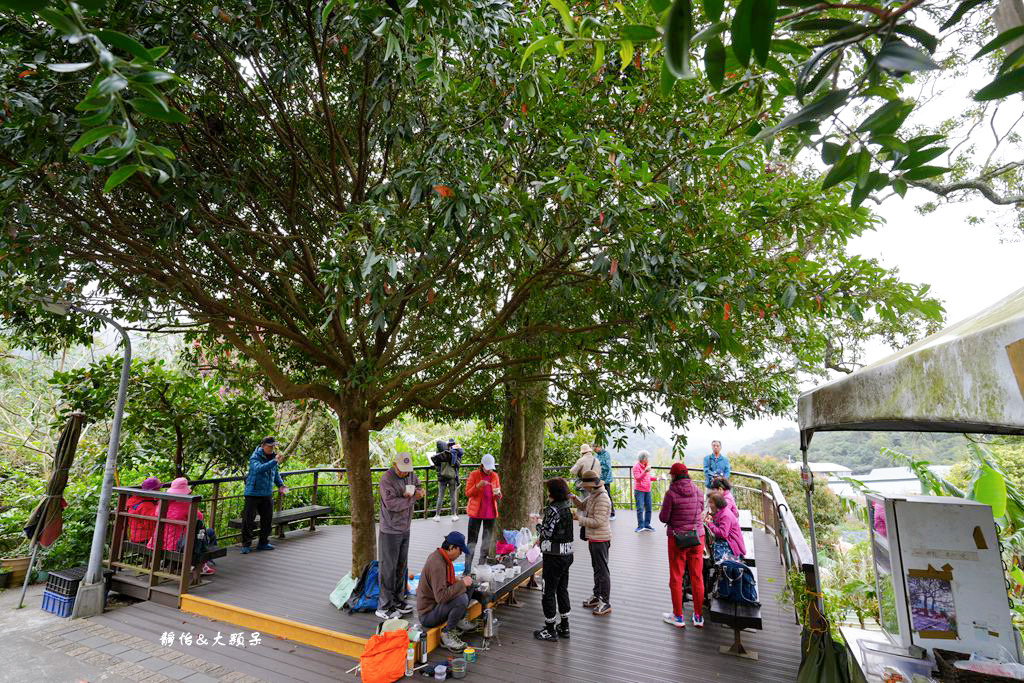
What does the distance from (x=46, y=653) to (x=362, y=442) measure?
3874 mm

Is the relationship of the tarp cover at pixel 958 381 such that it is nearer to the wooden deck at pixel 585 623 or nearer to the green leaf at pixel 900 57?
the green leaf at pixel 900 57

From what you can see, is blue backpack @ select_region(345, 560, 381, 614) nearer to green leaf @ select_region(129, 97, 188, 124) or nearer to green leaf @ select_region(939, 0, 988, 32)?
green leaf @ select_region(129, 97, 188, 124)

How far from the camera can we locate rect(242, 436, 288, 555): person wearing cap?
8.42m

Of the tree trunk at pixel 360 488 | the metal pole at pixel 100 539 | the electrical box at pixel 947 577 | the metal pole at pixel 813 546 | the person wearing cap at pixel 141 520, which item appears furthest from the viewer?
the person wearing cap at pixel 141 520

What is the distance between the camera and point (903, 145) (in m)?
1.01

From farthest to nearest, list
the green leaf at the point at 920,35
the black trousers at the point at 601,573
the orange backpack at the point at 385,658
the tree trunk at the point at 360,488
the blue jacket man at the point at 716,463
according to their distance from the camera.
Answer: the blue jacket man at the point at 716,463
the tree trunk at the point at 360,488
the black trousers at the point at 601,573
the orange backpack at the point at 385,658
the green leaf at the point at 920,35

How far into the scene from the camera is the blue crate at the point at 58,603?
6484mm

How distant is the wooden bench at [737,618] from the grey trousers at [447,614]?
2.65 meters

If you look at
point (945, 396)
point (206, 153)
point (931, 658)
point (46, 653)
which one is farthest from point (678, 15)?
point (46, 653)

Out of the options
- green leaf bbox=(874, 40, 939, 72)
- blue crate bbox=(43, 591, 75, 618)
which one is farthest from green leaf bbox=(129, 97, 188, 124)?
blue crate bbox=(43, 591, 75, 618)

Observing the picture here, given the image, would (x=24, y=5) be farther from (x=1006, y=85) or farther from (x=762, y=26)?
(x=1006, y=85)

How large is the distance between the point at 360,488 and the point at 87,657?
3.19 meters

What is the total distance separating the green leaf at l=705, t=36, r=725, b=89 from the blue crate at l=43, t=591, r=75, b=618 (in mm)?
9026

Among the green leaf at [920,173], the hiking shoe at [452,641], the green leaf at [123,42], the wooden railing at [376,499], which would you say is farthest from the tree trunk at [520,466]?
the green leaf at [123,42]
